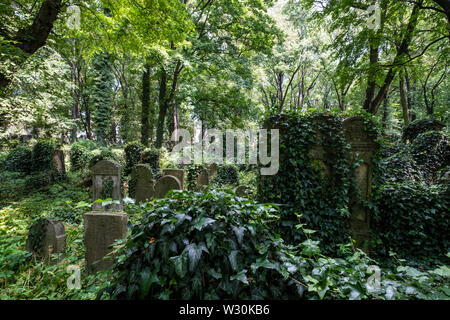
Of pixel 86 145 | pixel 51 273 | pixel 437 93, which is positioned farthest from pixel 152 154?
pixel 437 93

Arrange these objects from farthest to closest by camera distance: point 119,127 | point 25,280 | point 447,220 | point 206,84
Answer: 1. point 119,127
2. point 206,84
3. point 447,220
4. point 25,280

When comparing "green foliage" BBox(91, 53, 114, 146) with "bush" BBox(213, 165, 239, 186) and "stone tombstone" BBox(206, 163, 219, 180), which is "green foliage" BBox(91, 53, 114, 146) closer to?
"stone tombstone" BBox(206, 163, 219, 180)

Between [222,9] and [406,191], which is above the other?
[222,9]

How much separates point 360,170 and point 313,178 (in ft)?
4.26

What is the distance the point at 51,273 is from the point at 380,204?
20.5 feet

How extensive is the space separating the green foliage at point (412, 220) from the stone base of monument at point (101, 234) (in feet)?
16.9

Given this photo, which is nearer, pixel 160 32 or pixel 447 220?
pixel 447 220

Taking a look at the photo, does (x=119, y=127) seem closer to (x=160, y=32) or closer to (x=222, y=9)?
(x=222, y=9)

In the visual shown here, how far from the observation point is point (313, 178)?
4020mm

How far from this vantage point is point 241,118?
1323cm

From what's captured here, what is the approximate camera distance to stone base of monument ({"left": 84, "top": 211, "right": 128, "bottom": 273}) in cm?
336

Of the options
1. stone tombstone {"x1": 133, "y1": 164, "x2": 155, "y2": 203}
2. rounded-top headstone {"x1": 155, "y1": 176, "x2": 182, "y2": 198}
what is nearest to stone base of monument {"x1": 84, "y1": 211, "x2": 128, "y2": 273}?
rounded-top headstone {"x1": 155, "y1": 176, "x2": 182, "y2": 198}

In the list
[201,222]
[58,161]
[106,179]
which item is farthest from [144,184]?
[201,222]

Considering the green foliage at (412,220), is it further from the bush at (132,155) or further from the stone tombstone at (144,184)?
the bush at (132,155)
